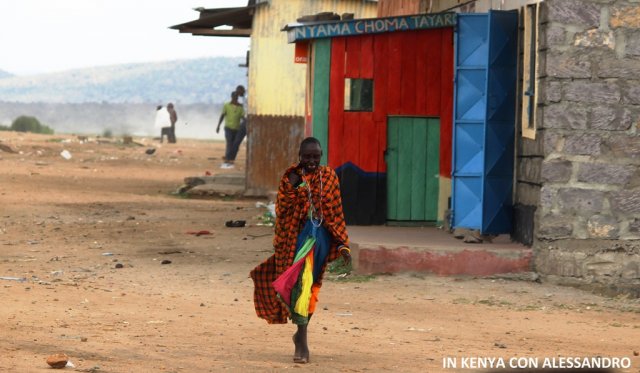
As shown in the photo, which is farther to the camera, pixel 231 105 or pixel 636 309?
pixel 231 105

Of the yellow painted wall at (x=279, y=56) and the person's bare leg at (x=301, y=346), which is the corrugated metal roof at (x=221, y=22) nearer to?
the yellow painted wall at (x=279, y=56)

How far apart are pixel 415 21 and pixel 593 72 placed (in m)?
3.13

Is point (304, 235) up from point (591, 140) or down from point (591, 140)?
down

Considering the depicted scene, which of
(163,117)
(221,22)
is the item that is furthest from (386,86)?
(163,117)

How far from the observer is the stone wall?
11.8 meters

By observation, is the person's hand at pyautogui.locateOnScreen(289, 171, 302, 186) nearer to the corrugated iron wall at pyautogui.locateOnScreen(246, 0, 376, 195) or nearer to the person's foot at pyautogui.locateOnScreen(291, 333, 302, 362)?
the person's foot at pyautogui.locateOnScreen(291, 333, 302, 362)

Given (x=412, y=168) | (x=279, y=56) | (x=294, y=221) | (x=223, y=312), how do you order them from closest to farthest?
(x=294, y=221) < (x=223, y=312) < (x=412, y=168) < (x=279, y=56)

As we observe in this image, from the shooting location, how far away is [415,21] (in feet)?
47.5

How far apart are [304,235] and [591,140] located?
427 cm

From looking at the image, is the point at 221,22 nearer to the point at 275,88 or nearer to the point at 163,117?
the point at 275,88

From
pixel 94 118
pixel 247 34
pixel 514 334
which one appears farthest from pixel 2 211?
pixel 94 118

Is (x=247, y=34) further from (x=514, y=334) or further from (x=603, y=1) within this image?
(x=514, y=334)

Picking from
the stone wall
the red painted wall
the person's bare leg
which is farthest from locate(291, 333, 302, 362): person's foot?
the red painted wall

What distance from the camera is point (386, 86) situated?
14.8 meters
